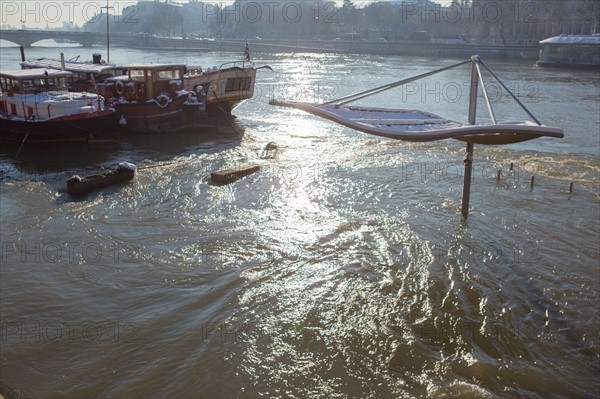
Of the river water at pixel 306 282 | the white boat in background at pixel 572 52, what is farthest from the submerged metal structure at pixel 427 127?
the white boat in background at pixel 572 52

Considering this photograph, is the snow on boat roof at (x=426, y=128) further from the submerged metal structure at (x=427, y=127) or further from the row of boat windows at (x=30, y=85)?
the row of boat windows at (x=30, y=85)

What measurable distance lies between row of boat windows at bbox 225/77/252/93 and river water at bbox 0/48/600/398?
9498 millimetres

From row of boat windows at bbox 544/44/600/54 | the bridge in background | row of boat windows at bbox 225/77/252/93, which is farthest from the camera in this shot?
the bridge in background

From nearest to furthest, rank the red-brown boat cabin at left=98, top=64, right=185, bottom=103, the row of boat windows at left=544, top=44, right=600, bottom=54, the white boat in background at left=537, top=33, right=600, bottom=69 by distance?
A: the red-brown boat cabin at left=98, top=64, right=185, bottom=103
the white boat in background at left=537, top=33, right=600, bottom=69
the row of boat windows at left=544, top=44, right=600, bottom=54

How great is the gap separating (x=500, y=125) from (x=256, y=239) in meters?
5.95

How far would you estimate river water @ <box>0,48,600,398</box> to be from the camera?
754cm

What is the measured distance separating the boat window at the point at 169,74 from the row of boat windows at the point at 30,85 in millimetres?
4329

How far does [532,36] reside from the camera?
94.3 m

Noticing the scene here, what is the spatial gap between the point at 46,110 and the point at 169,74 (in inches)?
252

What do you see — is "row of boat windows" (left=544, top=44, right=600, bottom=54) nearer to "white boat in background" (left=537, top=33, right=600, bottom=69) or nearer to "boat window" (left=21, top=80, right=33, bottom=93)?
"white boat in background" (left=537, top=33, right=600, bottom=69)

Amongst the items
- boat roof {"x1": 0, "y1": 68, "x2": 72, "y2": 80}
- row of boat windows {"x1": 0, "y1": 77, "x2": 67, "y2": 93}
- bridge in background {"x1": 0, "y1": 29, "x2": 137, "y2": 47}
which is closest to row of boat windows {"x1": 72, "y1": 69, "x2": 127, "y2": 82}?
row of boat windows {"x1": 0, "y1": 77, "x2": 67, "y2": 93}

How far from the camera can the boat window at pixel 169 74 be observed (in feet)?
82.4

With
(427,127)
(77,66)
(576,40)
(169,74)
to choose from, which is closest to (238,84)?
(169,74)

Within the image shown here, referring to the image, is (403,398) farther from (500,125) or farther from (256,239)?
(256,239)
